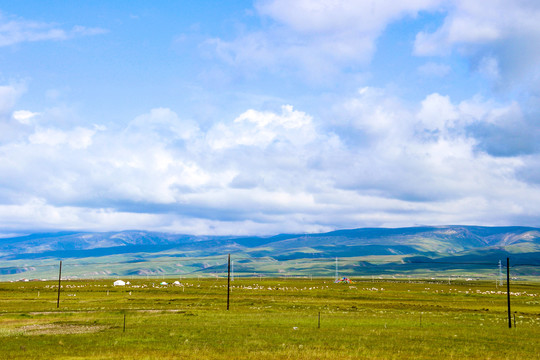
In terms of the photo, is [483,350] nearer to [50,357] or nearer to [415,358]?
[415,358]

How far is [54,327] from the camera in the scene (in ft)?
192

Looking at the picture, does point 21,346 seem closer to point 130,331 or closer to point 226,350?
point 130,331

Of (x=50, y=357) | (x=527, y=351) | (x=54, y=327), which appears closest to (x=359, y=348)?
(x=527, y=351)

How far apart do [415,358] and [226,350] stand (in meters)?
15.2

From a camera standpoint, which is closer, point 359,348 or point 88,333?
point 359,348

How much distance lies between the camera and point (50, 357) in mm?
37938

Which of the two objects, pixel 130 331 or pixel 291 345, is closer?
pixel 291 345

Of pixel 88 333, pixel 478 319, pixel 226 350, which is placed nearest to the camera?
pixel 226 350

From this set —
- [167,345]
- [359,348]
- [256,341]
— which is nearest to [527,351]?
[359,348]

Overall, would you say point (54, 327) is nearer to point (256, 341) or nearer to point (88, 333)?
point (88, 333)

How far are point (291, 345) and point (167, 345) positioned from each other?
10.9 metres

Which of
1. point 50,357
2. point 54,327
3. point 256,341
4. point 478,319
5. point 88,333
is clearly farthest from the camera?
point 478,319

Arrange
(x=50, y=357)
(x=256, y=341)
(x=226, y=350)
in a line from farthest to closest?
(x=256, y=341) < (x=226, y=350) < (x=50, y=357)

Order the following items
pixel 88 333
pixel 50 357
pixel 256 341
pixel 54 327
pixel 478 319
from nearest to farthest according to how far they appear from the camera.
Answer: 1. pixel 50 357
2. pixel 256 341
3. pixel 88 333
4. pixel 54 327
5. pixel 478 319
